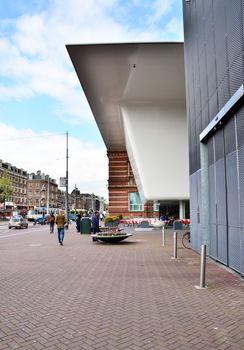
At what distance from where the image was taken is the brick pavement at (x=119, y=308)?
4598 mm

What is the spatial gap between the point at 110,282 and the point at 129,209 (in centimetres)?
4296

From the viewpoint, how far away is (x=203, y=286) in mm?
7781

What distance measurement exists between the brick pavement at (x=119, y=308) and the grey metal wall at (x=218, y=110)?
4.79 feet

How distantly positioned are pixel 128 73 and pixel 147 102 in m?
5.92

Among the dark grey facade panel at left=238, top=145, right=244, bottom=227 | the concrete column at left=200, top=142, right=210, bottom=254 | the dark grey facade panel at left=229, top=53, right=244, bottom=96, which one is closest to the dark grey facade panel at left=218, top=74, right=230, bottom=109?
the dark grey facade panel at left=229, top=53, right=244, bottom=96

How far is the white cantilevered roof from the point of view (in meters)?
20.7

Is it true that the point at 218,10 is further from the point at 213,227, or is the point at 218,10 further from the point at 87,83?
the point at 87,83

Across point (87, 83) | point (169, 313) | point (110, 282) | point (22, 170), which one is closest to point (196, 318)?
point (169, 313)

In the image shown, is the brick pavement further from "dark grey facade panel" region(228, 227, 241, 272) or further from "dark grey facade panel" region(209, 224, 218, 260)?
"dark grey facade panel" region(209, 224, 218, 260)

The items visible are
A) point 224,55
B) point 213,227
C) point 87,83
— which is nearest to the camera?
point 224,55

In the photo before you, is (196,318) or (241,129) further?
(241,129)

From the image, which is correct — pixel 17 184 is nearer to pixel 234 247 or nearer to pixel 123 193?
pixel 123 193

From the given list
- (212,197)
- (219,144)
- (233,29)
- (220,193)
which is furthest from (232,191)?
(233,29)

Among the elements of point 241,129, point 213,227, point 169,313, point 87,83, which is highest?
point 87,83
